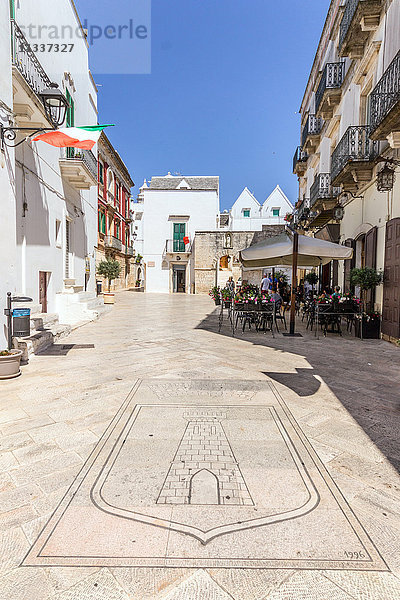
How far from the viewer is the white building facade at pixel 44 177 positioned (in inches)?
225

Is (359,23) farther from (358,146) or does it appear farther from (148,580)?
(148,580)

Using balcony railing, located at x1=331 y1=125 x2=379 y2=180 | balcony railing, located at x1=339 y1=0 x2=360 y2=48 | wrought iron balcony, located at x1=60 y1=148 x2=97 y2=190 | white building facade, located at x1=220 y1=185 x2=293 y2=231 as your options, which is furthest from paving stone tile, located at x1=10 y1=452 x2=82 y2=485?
white building facade, located at x1=220 y1=185 x2=293 y2=231

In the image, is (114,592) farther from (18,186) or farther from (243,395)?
(18,186)

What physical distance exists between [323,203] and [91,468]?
12835 mm

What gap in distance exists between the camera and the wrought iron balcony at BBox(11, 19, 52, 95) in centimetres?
612

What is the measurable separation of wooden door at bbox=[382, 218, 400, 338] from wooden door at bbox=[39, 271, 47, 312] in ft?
28.5

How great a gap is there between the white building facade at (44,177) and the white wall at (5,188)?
2 centimetres

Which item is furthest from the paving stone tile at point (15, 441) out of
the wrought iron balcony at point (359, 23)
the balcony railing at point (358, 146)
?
the wrought iron balcony at point (359, 23)

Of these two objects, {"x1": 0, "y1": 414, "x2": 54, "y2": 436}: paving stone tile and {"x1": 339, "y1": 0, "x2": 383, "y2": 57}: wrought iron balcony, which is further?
{"x1": 339, "y1": 0, "x2": 383, "y2": 57}: wrought iron balcony

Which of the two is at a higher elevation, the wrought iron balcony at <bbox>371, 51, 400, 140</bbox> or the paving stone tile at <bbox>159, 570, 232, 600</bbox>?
the wrought iron balcony at <bbox>371, 51, 400, 140</bbox>

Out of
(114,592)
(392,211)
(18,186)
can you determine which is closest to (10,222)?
(18,186)

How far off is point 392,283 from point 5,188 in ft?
26.0

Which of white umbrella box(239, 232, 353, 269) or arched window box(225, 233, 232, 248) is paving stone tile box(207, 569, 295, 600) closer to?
white umbrella box(239, 232, 353, 269)

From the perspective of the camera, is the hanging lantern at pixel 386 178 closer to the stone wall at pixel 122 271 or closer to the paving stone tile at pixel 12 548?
the paving stone tile at pixel 12 548
